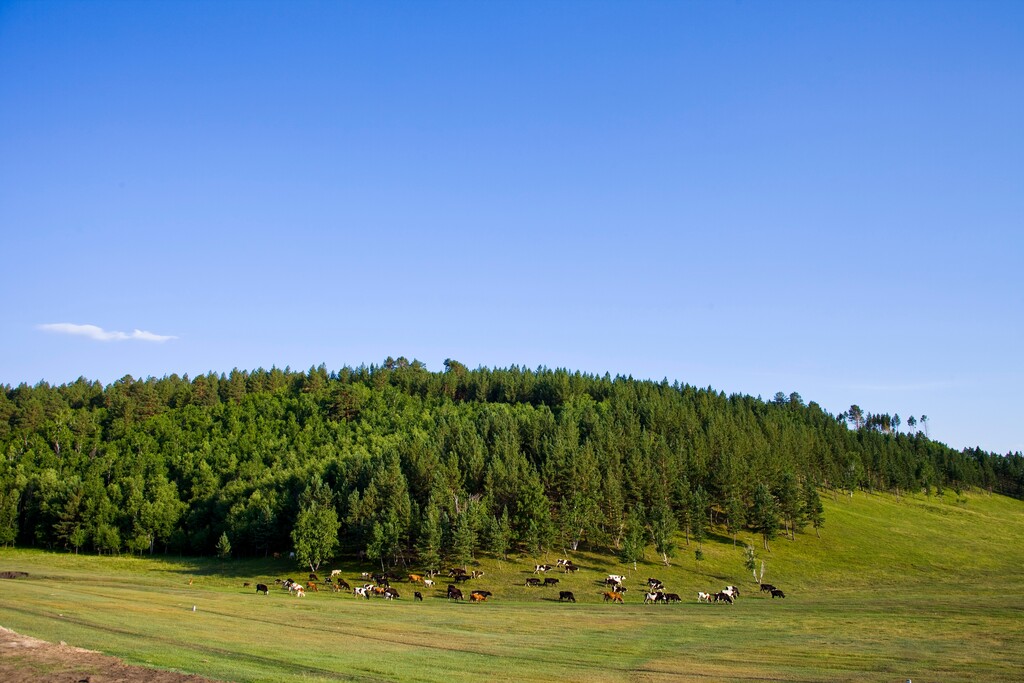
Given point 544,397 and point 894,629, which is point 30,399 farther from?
point 894,629

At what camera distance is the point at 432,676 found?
27.9 meters

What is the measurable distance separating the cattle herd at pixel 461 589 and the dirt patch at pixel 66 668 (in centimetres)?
4679

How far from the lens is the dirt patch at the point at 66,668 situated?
76.0ft

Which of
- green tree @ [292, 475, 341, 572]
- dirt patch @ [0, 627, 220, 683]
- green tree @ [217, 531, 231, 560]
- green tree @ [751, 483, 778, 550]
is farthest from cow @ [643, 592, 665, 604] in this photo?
green tree @ [217, 531, 231, 560]

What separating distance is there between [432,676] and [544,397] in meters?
162

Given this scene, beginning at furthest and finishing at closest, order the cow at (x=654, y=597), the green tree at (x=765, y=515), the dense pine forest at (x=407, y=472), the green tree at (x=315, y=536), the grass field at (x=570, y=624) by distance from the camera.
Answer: the green tree at (x=765, y=515) → the dense pine forest at (x=407, y=472) → the green tree at (x=315, y=536) → the cow at (x=654, y=597) → the grass field at (x=570, y=624)

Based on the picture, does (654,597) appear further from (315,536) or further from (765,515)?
(315,536)

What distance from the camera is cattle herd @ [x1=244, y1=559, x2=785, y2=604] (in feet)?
237

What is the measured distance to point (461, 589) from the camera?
80.0m

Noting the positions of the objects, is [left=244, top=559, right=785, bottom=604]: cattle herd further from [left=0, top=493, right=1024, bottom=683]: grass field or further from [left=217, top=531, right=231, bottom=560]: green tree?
[left=217, top=531, right=231, bottom=560]: green tree

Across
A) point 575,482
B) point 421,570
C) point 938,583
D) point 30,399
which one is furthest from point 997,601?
point 30,399

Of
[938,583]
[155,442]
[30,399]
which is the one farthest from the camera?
[30,399]

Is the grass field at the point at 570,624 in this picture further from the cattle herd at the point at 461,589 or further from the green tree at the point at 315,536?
the green tree at the point at 315,536

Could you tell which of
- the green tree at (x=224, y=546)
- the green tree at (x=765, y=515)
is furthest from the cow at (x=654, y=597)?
the green tree at (x=224, y=546)
